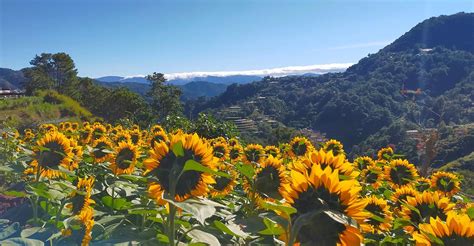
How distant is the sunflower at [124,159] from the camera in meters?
2.91

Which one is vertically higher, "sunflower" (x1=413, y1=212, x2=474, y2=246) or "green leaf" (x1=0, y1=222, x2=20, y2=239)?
"sunflower" (x1=413, y1=212, x2=474, y2=246)

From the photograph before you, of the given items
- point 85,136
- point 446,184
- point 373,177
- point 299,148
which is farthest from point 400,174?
point 85,136

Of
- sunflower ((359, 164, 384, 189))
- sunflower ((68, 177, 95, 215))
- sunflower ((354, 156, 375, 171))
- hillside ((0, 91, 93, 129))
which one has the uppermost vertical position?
sunflower ((68, 177, 95, 215))

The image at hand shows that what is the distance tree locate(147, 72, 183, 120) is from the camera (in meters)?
58.3

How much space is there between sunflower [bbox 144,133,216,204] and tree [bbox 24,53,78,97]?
212 ft

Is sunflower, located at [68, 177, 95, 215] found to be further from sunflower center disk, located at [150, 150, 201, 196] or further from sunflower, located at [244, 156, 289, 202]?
sunflower, located at [244, 156, 289, 202]

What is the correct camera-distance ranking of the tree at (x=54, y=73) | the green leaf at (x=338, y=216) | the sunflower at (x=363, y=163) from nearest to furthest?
the green leaf at (x=338, y=216) → the sunflower at (x=363, y=163) → the tree at (x=54, y=73)

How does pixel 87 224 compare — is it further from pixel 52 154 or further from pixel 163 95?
pixel 163 95

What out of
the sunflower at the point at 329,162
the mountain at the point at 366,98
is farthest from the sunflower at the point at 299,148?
the mountain at the point at 366,98

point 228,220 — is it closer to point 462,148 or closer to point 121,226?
point 121,226

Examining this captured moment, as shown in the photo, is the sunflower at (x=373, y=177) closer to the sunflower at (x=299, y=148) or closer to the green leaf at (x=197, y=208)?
the sunflower at (x=299, y=148)

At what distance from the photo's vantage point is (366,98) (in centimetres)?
13250

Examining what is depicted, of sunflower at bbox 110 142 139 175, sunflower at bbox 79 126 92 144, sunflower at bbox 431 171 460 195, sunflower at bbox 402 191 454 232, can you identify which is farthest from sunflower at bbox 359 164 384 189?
sunflower at bbox 79 126 92 144

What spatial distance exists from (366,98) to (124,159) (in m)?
136
